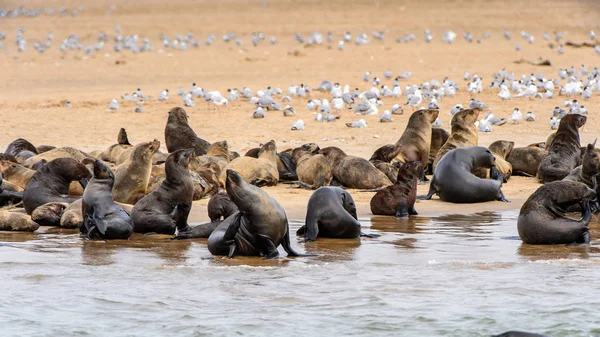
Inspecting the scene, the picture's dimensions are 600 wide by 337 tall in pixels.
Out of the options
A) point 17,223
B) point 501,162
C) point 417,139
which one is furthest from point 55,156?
point 501,162

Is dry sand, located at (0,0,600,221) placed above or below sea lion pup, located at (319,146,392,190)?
above

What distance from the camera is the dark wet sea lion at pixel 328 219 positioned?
843cm

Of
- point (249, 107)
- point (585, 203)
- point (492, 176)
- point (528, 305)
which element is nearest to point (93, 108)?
point (249, 107)

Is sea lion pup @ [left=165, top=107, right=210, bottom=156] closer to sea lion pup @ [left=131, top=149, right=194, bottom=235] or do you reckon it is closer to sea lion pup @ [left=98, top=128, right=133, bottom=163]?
sea lion pup @ [left=98, top=128, right=133, bottom=163]

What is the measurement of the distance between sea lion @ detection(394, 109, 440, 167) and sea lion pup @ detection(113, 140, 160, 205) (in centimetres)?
364

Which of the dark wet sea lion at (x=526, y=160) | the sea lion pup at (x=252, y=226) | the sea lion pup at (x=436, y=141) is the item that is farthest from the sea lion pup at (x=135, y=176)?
the dark wet sea lion at (x=526, y=160)

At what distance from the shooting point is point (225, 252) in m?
7.76

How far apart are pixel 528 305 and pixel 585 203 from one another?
77.7 inches

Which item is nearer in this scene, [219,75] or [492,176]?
[492,176]

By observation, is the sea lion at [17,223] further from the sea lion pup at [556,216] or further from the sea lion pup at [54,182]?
the sea lion pup at [556,216]

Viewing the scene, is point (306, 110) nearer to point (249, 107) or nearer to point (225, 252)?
point (249, 107)

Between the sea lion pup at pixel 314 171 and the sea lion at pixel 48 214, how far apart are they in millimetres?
3323

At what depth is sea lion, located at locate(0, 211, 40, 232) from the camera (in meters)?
9.10

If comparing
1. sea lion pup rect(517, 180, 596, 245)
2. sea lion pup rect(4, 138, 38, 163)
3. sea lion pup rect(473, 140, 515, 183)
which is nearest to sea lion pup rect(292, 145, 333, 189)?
sea lion pup rect(473, 140, 515, 183)
